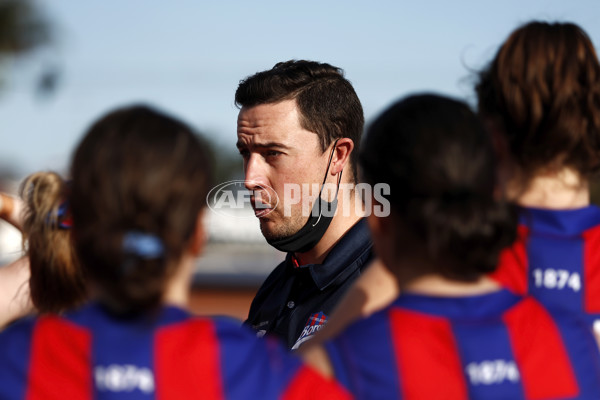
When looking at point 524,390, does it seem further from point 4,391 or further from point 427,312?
point 4,391

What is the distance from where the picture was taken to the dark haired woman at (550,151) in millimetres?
2020

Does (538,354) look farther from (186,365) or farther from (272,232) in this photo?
(272,232)

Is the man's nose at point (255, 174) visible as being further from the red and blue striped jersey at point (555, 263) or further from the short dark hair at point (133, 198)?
the short dark hair at point (133, 198)

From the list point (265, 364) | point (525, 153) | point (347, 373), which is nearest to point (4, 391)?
point (265, 364)

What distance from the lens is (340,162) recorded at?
3832 mm

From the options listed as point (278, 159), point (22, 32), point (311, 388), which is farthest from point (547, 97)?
point (22, 32)

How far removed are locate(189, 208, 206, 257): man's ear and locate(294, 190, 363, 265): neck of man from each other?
1827mm

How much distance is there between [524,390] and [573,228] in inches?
20.3

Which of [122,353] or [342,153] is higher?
[122,353]

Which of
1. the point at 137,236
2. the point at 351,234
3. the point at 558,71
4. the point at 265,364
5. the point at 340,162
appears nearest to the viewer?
the point at 137,236

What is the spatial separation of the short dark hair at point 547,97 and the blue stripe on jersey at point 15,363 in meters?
1.30

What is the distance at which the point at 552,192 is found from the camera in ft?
6.92

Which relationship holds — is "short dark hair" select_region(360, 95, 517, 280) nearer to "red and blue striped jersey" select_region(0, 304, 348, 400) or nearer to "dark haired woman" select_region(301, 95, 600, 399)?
"dark haired woman" select_region(301, 95, 600, 399)

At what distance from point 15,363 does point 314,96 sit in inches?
95.4
